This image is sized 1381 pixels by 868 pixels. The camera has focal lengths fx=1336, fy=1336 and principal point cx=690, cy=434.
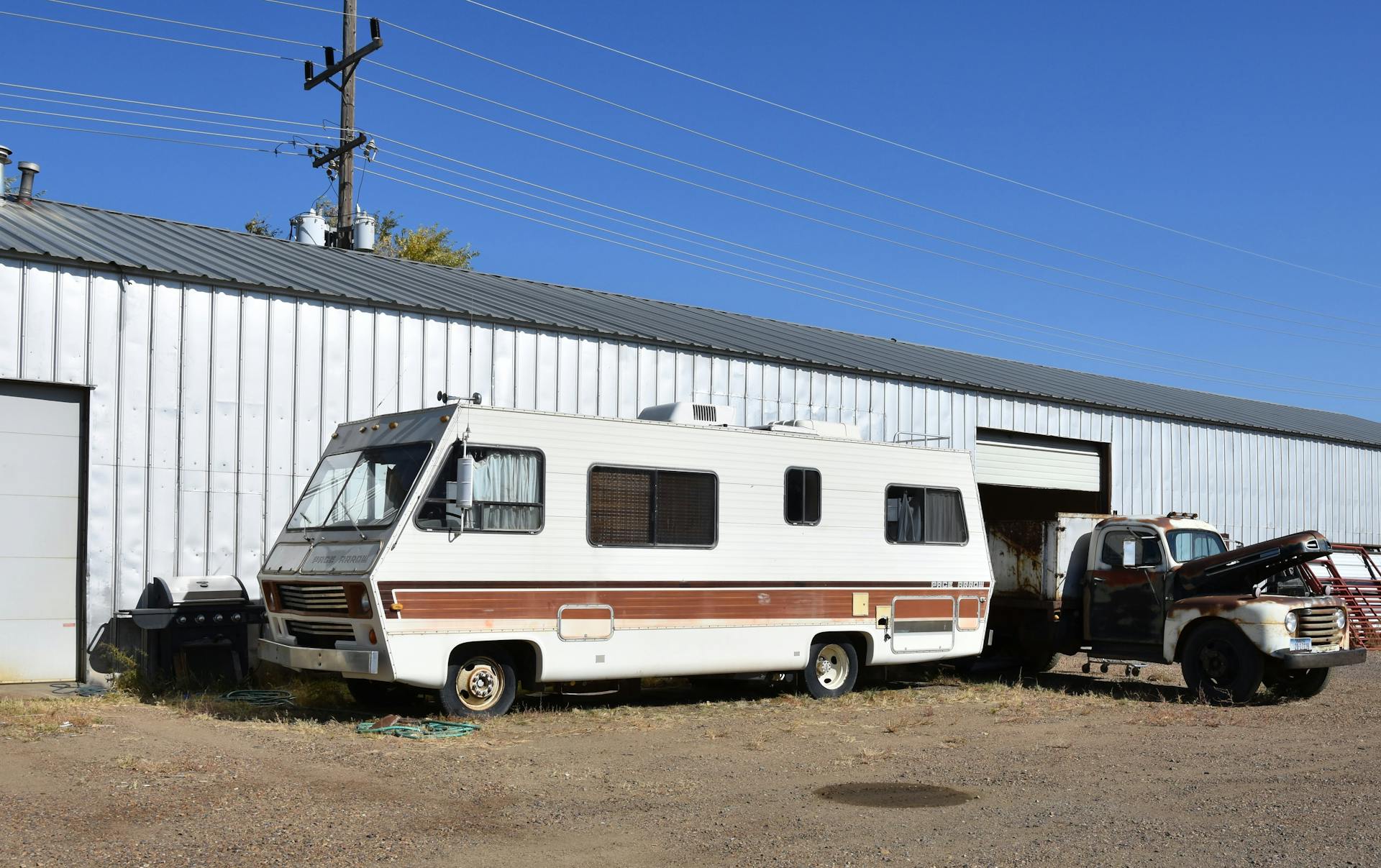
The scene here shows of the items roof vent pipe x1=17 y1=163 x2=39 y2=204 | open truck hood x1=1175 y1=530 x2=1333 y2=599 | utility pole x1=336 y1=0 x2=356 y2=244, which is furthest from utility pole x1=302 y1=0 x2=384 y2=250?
open truck hood x1=1175 y1=530 x2=1333 y2=599

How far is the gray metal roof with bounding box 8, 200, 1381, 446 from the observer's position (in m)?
14.5

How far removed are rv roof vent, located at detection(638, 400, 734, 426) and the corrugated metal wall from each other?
10.4 ft

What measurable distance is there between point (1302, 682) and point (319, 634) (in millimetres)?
10558

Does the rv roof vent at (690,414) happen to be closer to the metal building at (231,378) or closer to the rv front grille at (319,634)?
the metal building at (231,378)

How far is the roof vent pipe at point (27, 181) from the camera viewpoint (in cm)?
1603

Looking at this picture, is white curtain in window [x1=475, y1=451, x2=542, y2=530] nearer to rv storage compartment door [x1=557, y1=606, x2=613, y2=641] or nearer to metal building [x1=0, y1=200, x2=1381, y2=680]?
rv storage compartment door [x1=557, y1=606, x2=613, y2=641]

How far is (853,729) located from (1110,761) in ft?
8.06

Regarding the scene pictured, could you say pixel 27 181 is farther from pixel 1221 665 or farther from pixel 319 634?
pixel 1221 665

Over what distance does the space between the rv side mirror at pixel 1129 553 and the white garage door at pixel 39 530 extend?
11365 mm

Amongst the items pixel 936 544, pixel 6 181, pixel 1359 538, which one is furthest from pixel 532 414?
pixel 1359 538

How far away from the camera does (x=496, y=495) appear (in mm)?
11742

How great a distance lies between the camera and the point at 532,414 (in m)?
12.0

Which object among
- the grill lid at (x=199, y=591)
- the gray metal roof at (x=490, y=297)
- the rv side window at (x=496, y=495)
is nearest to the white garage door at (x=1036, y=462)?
the gray metal roof at (x=490, y=297)

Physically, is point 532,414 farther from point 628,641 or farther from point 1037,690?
point 1037,690
